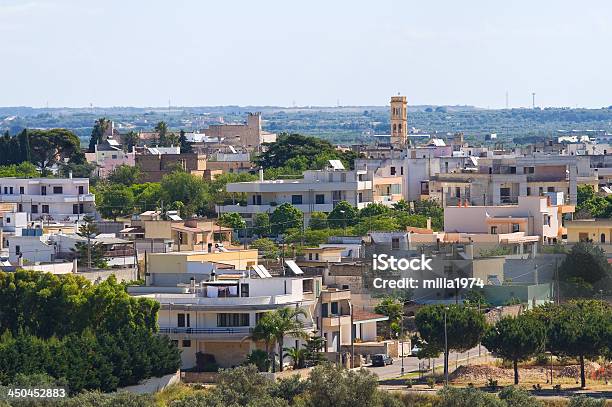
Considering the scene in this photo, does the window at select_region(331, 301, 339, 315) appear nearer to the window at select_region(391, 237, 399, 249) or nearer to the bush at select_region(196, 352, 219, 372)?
the bush at select_region(196, 352, 219, 372)

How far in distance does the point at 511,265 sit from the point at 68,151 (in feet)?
184

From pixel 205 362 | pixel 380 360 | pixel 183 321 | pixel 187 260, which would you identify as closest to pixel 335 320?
pixel 380 360

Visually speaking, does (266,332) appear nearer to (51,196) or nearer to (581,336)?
(581,336)

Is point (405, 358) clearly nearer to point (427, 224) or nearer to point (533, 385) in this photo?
point (533, 385)

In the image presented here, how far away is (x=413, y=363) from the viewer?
151ft

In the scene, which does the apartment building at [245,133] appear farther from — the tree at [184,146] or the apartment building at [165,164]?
the apartment building at [165,164]

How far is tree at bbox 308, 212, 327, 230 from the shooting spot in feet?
243

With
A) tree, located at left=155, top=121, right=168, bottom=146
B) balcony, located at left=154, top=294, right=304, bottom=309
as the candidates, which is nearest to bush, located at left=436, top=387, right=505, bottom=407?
balcony, located at left=154, top=294, right=304, bottom=309

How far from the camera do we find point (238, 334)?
43.7 m

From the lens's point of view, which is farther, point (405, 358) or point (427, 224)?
point (427, 224)

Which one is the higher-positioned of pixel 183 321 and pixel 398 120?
pixel 183 321

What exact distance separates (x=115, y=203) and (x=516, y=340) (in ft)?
134

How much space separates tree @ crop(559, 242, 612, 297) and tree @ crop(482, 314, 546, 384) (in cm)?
868

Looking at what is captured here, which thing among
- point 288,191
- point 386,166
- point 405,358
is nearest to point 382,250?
point 405,358
